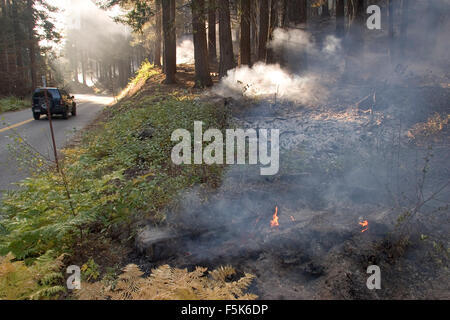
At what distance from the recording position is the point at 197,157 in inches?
262

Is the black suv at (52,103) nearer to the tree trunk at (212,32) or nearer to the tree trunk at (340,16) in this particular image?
the tree trunk at (212,32)

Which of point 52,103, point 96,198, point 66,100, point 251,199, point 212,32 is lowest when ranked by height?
point 251,199

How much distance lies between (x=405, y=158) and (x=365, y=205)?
6.41ft

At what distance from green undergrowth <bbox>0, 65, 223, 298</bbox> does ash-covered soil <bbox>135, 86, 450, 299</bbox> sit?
52cm

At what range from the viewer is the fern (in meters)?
2.99

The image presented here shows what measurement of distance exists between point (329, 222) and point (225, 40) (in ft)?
35.9

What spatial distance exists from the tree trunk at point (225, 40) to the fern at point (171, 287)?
11.6 m

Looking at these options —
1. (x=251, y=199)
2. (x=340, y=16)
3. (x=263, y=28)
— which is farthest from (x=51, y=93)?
(x=340, y=16)

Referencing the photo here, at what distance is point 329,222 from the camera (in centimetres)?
448

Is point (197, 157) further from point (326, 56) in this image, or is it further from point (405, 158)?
point (326, 56)

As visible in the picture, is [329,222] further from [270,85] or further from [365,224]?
[270,85]

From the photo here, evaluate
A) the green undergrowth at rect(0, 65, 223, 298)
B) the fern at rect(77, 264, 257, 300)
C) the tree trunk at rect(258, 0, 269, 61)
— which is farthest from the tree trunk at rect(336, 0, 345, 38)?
the fern at rect(77, 264, 257, 300)
